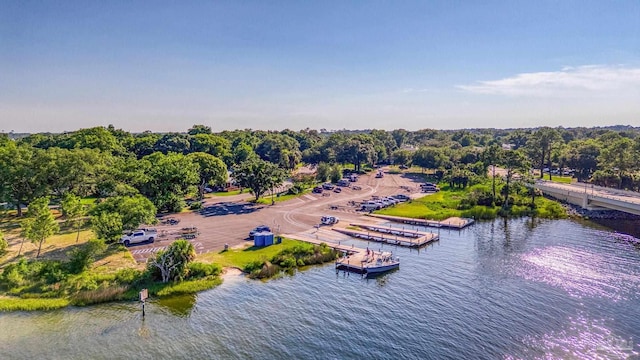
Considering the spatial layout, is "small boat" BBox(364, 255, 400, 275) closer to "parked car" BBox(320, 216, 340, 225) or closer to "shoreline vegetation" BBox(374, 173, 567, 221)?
"parked car" BBox(320, 216, 340, 225)

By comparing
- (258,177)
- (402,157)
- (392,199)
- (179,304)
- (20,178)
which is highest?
(20,178)

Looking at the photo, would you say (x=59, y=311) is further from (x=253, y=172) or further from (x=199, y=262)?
(x=253, y=172)

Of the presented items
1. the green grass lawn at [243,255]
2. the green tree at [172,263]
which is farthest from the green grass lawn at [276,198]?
the green tree at [172,263]

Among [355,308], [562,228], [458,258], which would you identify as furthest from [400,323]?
[562,228]

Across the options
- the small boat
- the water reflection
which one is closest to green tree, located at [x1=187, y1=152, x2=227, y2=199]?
the water reflection

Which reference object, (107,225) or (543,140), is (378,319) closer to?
(107,225)

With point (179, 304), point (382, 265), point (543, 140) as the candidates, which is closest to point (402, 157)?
point (543, 140)
